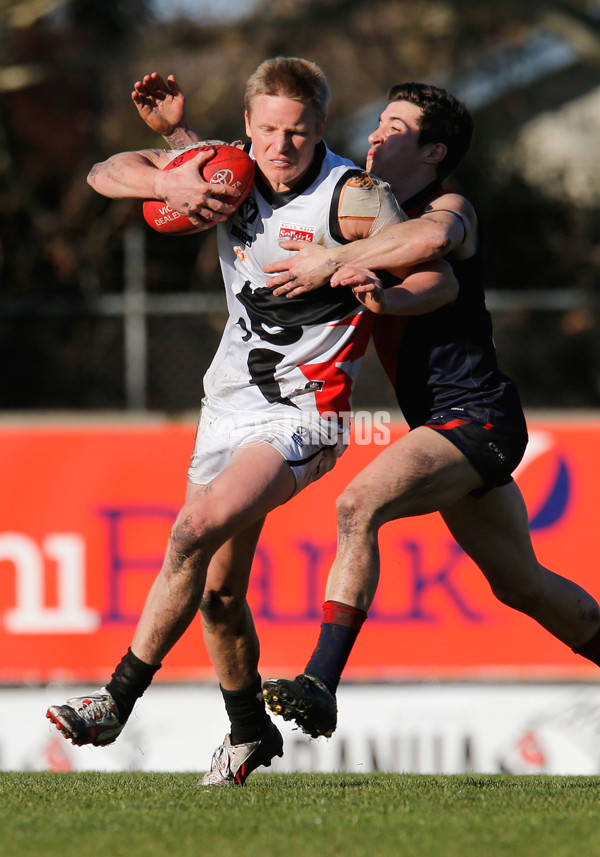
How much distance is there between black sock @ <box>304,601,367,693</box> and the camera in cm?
402

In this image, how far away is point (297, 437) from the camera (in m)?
4.43

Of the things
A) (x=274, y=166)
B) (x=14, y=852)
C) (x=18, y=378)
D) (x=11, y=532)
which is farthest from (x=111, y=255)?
(x=14, y=852)

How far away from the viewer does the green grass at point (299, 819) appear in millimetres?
3363

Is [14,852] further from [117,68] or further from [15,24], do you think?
[117,68]

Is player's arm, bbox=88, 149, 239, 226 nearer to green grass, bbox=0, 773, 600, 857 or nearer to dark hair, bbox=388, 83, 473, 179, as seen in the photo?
dark hair, bbox=388, 83, 473, 179

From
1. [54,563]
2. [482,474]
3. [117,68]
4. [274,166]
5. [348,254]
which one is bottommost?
[54,563]

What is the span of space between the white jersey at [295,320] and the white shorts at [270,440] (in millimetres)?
47

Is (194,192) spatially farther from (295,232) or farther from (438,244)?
(438,244)

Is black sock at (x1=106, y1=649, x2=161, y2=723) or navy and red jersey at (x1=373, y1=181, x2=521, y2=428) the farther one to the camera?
navy and red jersey at (x1=373, y1=181, x2=521, y2=428)

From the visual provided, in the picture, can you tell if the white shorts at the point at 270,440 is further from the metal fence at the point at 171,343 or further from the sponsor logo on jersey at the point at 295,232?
the metal fence at the point at 171,343

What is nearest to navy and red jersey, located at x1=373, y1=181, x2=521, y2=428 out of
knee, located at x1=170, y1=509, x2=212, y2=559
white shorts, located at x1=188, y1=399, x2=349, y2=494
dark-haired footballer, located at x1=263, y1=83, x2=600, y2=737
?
dark-haired footballer, located at x1=263, y1=83, x2=600, y2=737

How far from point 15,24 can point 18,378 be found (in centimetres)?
669

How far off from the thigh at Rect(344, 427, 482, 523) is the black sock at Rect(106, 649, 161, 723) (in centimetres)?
103

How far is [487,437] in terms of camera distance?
14.7 ft
